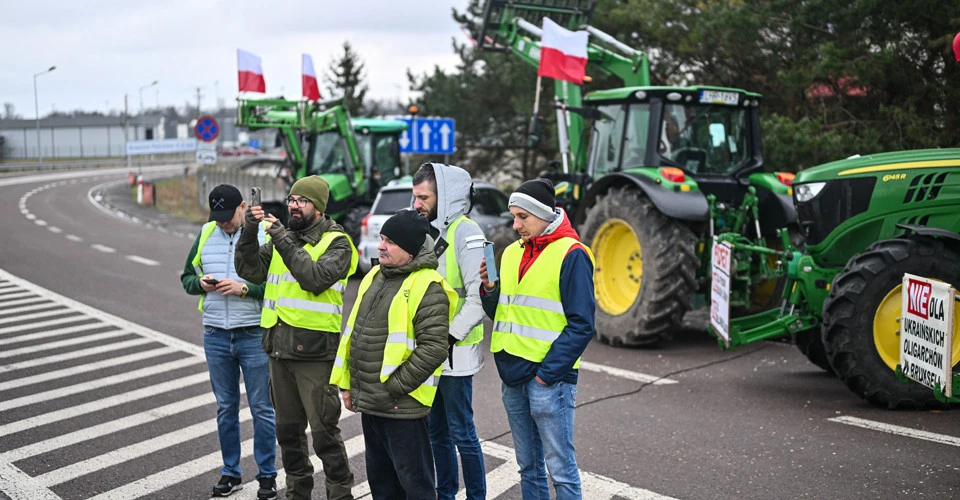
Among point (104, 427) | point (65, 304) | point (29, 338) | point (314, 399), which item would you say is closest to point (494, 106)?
point (65, 304)

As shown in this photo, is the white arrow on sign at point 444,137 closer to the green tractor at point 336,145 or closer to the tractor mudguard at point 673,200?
the green tractor at point 336,145

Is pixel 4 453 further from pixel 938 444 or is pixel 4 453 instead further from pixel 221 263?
pixel 938 444

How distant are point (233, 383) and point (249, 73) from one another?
15.0m

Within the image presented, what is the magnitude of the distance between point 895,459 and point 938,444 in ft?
1.59

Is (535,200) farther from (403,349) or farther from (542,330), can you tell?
(403,349)

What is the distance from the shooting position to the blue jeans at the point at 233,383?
19.1ft

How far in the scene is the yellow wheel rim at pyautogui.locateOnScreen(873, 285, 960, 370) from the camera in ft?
23.5

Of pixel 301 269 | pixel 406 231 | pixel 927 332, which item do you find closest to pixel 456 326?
pixel 406 231

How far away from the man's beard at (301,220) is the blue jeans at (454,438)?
1.26m

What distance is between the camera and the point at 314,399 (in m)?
5.31

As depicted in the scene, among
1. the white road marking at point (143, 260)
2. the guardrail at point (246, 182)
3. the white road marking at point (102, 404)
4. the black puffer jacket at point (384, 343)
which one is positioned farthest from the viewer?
the guardrail at point (246, 182)

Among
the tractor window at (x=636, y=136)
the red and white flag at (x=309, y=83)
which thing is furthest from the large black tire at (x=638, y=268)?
the red and white flag at (x=309, y=83)

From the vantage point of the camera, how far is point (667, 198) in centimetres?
966

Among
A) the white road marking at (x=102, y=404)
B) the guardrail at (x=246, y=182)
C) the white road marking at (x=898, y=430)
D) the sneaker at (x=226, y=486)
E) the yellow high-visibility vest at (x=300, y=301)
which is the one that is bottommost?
the white road marking at (x=102, y=404)
